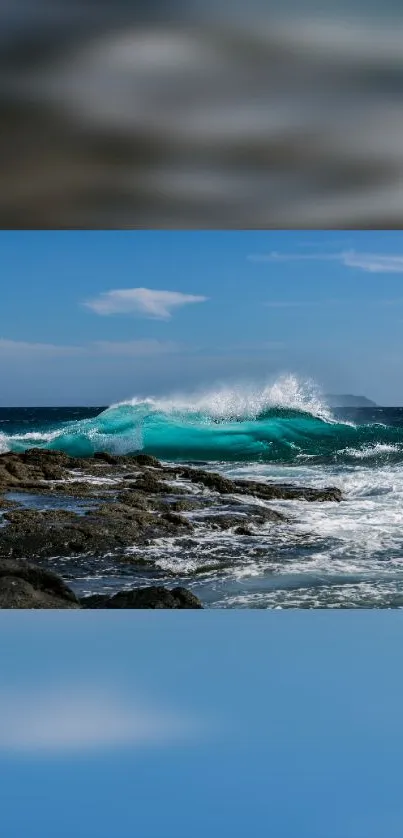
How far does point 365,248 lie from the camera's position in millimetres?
5629

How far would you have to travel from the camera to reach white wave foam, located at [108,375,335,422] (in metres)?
5.50

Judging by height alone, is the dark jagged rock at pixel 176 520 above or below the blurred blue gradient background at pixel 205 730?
above

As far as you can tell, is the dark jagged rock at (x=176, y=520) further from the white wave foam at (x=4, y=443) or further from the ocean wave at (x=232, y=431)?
the white wave foam at (x=4, y=443)

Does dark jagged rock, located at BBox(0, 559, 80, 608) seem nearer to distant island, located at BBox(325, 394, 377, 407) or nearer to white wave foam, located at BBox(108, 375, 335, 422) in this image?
white wave foam, located at BBox(108, 375, 335, 422)

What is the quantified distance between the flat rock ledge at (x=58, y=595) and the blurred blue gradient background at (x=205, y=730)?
0.86 feet

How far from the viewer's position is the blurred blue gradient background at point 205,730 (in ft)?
8.09

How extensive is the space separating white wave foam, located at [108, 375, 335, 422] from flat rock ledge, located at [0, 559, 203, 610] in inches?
43.2

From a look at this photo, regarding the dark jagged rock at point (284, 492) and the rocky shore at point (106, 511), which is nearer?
the rocky shore at point (106, 511)

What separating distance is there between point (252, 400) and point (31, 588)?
5.56 feet

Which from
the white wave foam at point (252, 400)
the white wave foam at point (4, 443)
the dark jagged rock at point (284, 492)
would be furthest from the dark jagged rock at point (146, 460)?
the white wave foam at point (4, 443)

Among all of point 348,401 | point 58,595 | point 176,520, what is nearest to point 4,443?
point 58,595

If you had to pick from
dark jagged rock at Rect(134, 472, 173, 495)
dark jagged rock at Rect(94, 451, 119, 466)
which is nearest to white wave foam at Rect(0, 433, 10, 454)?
dark jagged rock at Rect(94, 451, 119, 466)
